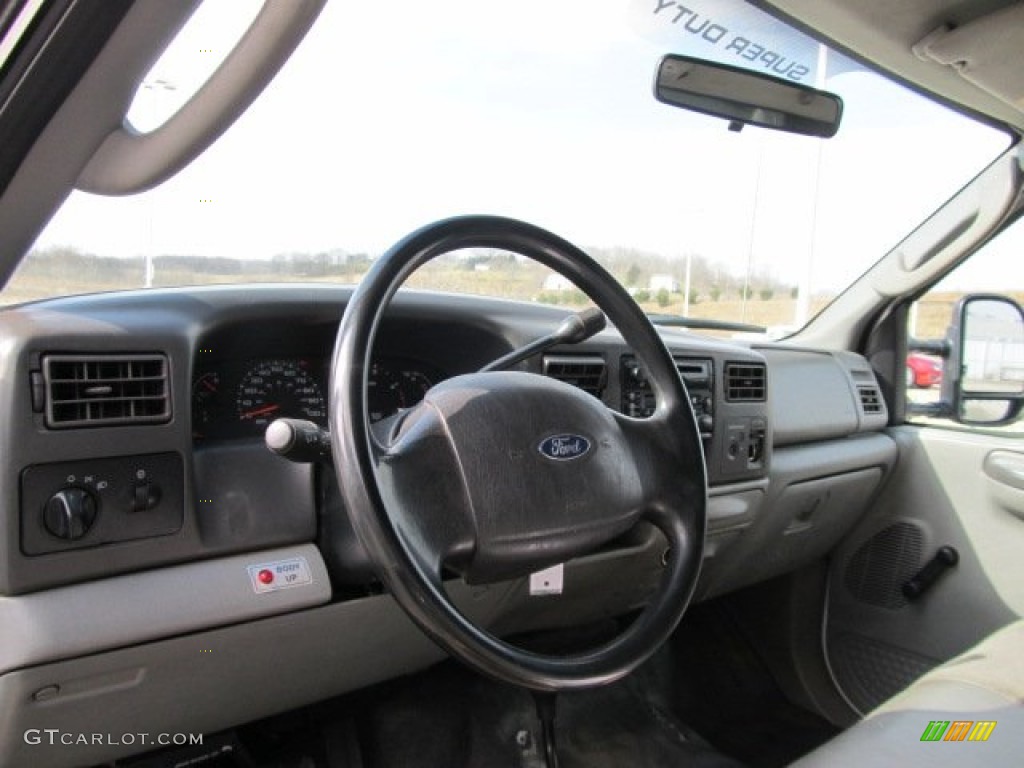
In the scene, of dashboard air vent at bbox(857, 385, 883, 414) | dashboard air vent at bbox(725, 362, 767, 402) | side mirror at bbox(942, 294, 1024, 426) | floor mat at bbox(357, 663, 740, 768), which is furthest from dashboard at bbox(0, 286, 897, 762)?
side mirror at bbox(942, 294, 1024, 426)

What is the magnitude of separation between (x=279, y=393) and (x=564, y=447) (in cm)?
75

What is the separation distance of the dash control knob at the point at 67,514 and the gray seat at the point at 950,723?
1.33m

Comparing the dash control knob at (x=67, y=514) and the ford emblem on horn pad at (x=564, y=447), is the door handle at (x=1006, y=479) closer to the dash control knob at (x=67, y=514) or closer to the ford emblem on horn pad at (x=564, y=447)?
the ford emblem on horn pad at (x=564, y=447)

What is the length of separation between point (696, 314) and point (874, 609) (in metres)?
1.31

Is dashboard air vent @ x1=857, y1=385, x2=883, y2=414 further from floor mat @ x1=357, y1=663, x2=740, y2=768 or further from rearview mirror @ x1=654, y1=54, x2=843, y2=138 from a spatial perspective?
floor mat @ x1=357, y1=663, x2=740, y2=768

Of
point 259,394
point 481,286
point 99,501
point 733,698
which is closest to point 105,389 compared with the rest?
point 99,501

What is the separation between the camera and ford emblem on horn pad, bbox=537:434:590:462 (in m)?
1.28

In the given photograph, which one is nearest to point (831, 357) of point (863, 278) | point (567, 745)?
point (863, 278)

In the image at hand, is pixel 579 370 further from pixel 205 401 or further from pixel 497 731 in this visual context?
pixel 497 731

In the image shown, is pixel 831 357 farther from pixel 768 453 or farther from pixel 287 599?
pixel 287 599

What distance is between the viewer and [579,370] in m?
2.02

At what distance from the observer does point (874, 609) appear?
123 inches

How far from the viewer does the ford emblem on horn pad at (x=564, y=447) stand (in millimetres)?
1275

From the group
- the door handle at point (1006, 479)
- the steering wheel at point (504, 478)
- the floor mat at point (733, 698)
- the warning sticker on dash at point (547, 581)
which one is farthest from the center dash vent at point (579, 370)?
the door handle at point (1006, 479)
